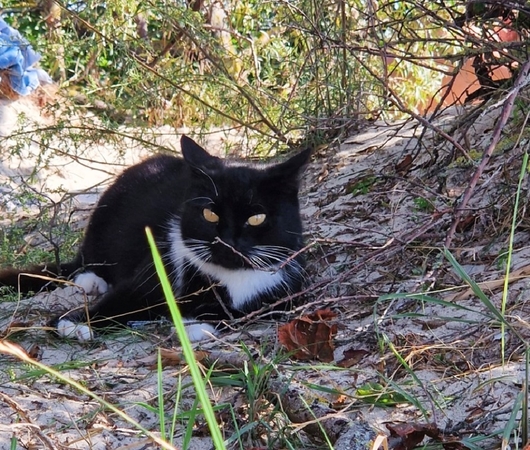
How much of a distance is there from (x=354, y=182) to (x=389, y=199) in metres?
0.45

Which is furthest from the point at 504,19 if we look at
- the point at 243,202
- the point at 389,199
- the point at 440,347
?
the point at 440,347

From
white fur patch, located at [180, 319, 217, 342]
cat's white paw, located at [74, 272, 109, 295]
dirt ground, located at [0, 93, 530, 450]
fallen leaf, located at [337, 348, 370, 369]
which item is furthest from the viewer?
cat's white paw, located at [74, 272, 109, 295]

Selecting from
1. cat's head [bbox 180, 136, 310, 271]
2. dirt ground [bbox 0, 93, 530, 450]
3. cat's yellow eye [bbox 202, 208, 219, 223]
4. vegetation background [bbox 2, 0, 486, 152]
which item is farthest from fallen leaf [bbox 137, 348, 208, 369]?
vegetation background [bbox 2, 0, 486, 152]

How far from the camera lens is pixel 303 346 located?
2.21 m

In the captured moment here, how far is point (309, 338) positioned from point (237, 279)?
0.72 meters

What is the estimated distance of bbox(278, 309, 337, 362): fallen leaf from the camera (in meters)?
2.24

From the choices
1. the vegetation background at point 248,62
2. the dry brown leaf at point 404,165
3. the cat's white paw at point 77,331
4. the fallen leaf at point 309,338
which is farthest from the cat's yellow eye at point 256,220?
the dry brown leaf at point 404,165

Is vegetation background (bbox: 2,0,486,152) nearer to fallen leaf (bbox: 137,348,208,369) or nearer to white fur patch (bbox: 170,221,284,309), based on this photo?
white fur patch (bbox: 170,221,284,309)

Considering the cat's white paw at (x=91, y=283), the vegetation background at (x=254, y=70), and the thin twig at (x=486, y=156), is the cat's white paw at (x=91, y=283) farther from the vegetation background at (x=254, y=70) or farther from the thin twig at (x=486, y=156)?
the thin twig at (x=486, y=156)

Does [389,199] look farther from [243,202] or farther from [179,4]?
[179,4]

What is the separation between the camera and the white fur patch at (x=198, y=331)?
8.99 ft

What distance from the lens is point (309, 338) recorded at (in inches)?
90.5

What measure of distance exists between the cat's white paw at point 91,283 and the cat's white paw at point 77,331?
28.3 inches

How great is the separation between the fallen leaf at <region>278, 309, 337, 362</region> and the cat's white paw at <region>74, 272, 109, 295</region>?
5.07 feet
